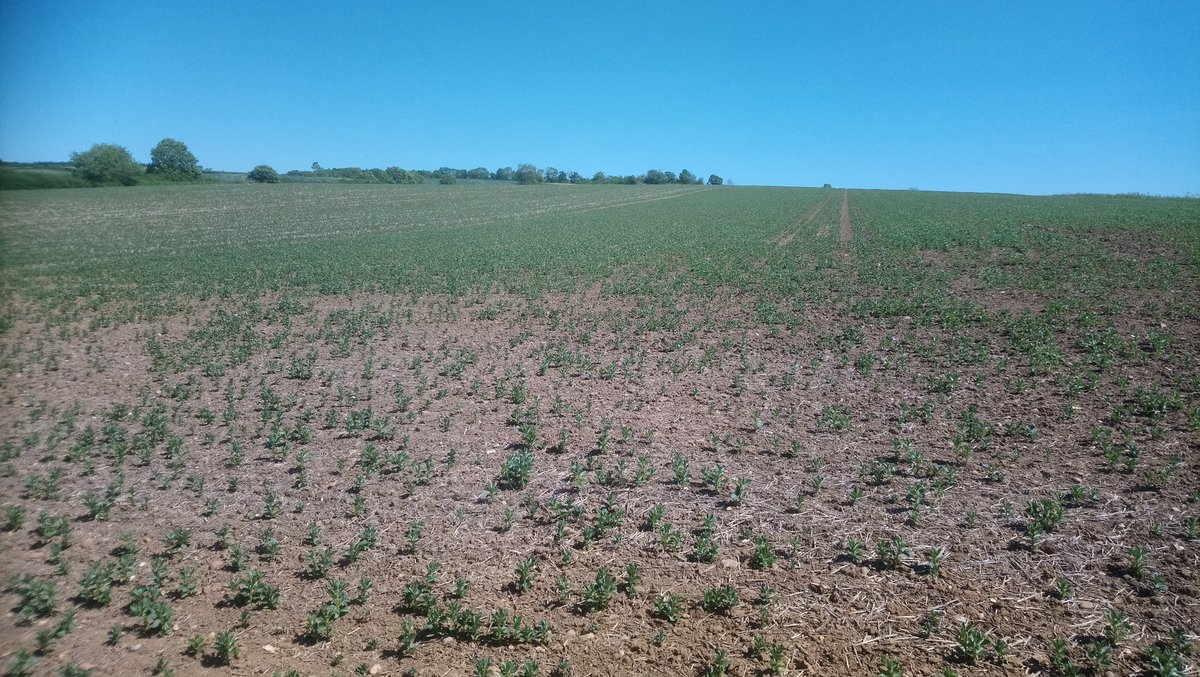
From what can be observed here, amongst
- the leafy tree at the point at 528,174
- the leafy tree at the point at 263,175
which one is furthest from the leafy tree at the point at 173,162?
the leafy tree at the point at 528,174

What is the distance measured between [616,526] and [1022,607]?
3.27 m

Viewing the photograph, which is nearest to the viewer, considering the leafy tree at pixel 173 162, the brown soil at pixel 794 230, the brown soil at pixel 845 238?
the brown soil at pixel 845 238

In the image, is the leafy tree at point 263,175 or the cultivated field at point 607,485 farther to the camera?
the leafy tree at point 263,175

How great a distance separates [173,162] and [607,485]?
161 ft

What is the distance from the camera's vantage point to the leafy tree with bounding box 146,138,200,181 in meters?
40.2

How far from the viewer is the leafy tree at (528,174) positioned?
12644cm

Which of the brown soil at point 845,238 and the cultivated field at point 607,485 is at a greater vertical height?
the brown soil at point 845,238

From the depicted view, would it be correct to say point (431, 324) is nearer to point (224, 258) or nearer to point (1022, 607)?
point (1022, 607)

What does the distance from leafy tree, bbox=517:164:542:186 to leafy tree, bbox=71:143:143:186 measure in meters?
96.5

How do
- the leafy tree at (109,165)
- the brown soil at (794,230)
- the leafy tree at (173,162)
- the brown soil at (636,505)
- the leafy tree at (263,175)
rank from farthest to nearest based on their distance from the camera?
the leafy tree at (263,175) < the leafy tree at (173,162) < the brown soil at (794,230) < the leafy tree at (109,165) < the brown soil at (636,505)

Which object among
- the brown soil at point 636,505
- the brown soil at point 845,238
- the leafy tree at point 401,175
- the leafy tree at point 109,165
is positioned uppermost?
the leafy tree at point 401,175

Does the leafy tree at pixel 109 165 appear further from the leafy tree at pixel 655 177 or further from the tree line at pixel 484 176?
the leafy tree at pixel 655 177

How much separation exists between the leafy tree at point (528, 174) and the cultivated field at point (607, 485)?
11522 cm

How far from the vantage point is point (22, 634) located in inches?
161
